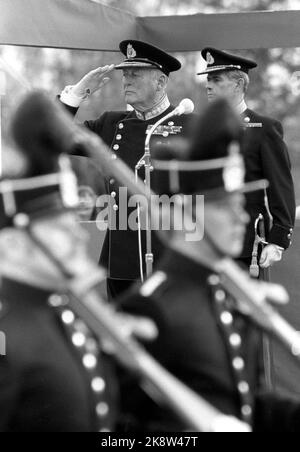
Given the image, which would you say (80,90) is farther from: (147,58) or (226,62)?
(226,62)

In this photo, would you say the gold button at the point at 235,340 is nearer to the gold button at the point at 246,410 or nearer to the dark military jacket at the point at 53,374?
the gold button at the point at 246,410

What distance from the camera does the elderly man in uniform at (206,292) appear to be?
270cm

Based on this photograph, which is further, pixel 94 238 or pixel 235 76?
pixel 94 238

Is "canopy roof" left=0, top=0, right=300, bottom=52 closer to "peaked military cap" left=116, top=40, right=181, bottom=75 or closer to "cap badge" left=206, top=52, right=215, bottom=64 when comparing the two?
"peaked military cap" left=116, top=40, right=181, bottom=75

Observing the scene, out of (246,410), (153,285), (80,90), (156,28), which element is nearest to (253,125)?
(80,90)

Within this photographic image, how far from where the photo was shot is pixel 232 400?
2.73 meters

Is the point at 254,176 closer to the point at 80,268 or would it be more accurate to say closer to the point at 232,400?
the point at 232,400

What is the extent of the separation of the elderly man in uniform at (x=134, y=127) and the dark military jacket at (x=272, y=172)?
38cm

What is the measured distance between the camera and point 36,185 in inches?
96.9

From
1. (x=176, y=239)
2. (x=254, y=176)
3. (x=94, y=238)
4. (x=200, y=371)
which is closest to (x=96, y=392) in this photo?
(x=200, y=371)

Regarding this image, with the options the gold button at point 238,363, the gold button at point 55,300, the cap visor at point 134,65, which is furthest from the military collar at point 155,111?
the gold button at point 55,300

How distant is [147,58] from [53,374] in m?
2.88

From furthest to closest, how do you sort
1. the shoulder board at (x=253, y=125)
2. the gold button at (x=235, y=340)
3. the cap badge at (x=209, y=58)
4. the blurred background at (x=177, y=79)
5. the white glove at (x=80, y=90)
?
1. the blurred background at (x=177, y=79)
2. the cap badge at (x=209, y=58)
3. the shoulder board at (x=253, y=125)
4. the white glove at (x=80, y=90)
5. the gold button at (x=235, y=340)
